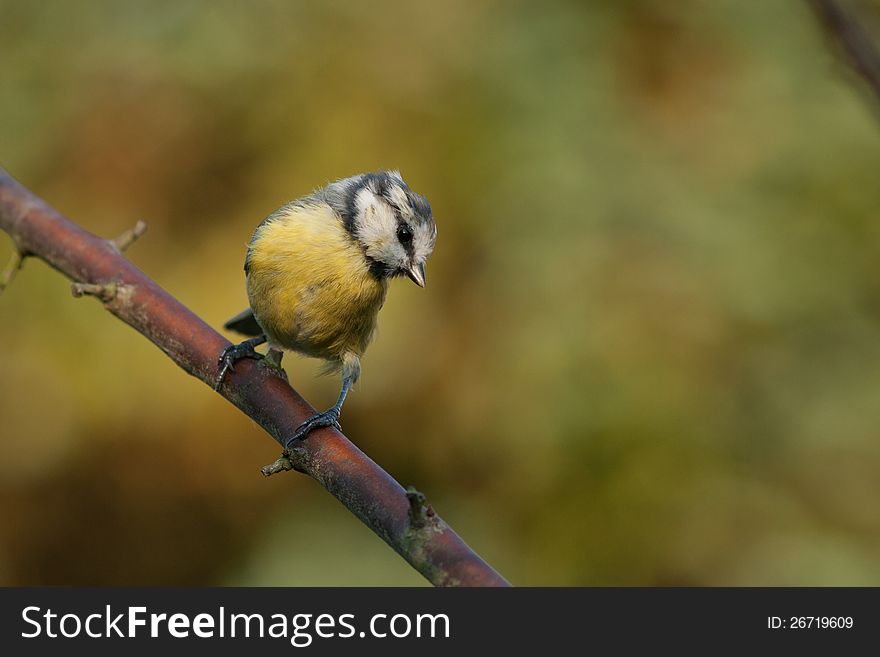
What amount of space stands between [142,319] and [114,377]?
6.08 feet

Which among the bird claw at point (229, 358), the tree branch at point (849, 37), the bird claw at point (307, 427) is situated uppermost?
the bird claw at point (229, 358)

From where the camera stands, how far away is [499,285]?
3729 millimetres

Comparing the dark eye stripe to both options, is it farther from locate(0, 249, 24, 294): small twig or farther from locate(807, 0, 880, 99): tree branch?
locate(807, 0, 880, 99): tree branch

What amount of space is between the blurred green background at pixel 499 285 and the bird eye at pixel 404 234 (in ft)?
Answer: 2.90

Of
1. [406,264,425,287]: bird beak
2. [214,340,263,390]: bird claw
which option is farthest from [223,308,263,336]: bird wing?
[214,340,263,390]: bird claw

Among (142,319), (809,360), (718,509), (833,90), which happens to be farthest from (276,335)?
(833,90)

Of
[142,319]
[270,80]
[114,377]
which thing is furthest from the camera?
[270,80]

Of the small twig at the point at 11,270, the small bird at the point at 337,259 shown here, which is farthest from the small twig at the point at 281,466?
the small bird at the point at 337,259

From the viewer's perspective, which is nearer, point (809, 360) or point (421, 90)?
point (809, 360)

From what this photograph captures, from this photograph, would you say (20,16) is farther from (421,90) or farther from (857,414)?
(857,414)

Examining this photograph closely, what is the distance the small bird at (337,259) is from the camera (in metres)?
2.75

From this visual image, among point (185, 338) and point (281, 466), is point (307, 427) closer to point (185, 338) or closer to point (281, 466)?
point (281, 466)

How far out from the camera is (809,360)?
3613 millimetres

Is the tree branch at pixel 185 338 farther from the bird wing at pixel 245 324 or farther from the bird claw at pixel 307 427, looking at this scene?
the bird wing at pixel 245 324
